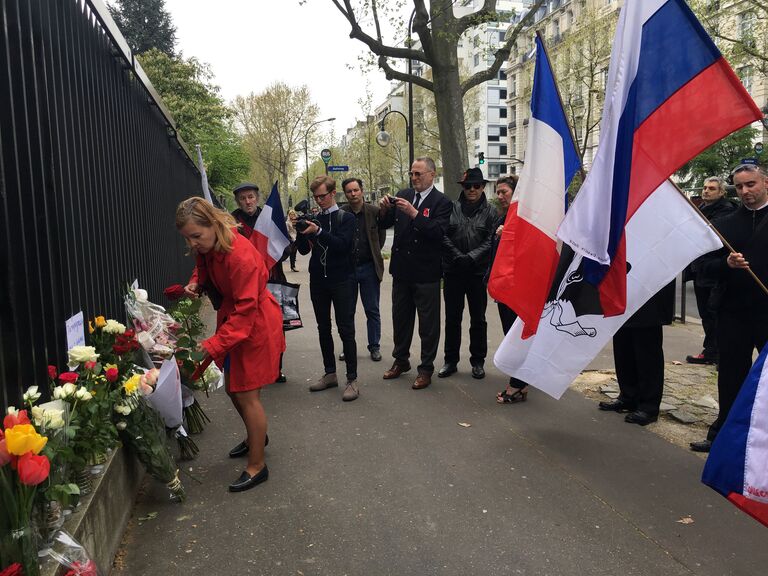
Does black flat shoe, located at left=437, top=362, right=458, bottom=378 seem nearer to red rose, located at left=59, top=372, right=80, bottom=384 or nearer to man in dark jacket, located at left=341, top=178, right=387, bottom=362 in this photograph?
man in dark jacket, located at left=341, top=178, right=387, bottom=362

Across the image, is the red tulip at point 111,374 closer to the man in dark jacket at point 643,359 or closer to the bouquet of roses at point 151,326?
the bouquet of roses at point 151,326

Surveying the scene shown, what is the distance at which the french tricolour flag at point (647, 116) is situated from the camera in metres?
3.32

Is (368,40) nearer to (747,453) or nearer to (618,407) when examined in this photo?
(618,407)

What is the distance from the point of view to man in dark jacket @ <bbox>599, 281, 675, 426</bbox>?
4617mm

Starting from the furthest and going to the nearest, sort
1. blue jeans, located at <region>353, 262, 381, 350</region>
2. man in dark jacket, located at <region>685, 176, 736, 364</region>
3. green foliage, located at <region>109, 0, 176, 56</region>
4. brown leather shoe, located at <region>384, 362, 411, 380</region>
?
green foliage, located at <region>109, 0, 176, 56</region> → blue jeans, located at <region>353, 262, 381, 350</region> → man in dark jacket, located at <region>685, 176, 736, 364</region> → brown leather shoe, located at <region>384, 362, 411, 380</region>

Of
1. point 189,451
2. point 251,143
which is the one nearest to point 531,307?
point 189,451

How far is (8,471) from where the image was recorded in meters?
2.05

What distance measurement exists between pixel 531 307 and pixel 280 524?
2256 millimetres

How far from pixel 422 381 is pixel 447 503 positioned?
2.26m

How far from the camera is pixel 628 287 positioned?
4.14m

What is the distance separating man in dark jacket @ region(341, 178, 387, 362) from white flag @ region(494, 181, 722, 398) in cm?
267

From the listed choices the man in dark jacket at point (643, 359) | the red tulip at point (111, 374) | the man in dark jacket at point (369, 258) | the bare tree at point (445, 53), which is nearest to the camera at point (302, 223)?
the man in dark jacket at point (369, 258)

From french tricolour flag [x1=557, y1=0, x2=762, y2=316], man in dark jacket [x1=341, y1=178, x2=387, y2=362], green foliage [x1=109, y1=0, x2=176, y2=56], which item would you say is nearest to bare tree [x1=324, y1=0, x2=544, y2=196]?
man in dark jacket [x1=341, y1=178, x2=387, y2=362]

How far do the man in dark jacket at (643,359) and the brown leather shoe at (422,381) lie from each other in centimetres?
160
